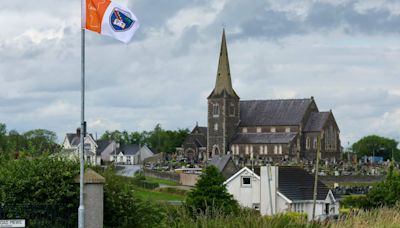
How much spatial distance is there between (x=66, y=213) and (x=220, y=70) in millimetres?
136837

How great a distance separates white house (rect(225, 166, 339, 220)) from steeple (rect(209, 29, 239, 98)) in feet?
309

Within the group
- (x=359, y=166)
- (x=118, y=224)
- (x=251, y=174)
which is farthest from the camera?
(x=359, y=166)

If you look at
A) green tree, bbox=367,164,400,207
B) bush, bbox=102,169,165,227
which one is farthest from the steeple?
bush, bbox=102,169,165,227

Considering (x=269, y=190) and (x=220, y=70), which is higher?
(x=220, y=70)

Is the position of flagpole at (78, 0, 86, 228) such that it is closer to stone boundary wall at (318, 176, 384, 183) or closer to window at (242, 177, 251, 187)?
window at (242, 177, 251, 187)

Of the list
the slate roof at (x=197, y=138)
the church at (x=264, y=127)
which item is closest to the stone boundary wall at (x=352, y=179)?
the church at (x=264, y=127)

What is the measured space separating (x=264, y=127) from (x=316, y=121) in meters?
9.47

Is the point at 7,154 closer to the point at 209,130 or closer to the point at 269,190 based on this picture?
the point at 269,190

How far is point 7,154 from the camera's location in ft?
84.4

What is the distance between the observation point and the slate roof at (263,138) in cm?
15138

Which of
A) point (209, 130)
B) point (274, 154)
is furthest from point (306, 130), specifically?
point (209, 130)

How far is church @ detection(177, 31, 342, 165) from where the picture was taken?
15162cm

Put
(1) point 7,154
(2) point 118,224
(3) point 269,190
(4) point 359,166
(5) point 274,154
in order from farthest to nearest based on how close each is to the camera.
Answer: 1. (5) point 274,154
2. (4) point 359,166
3. (3) point 269,190
4. (1) point 7,154
5. (2) point 118,224

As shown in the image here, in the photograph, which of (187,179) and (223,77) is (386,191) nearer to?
(187,179)
